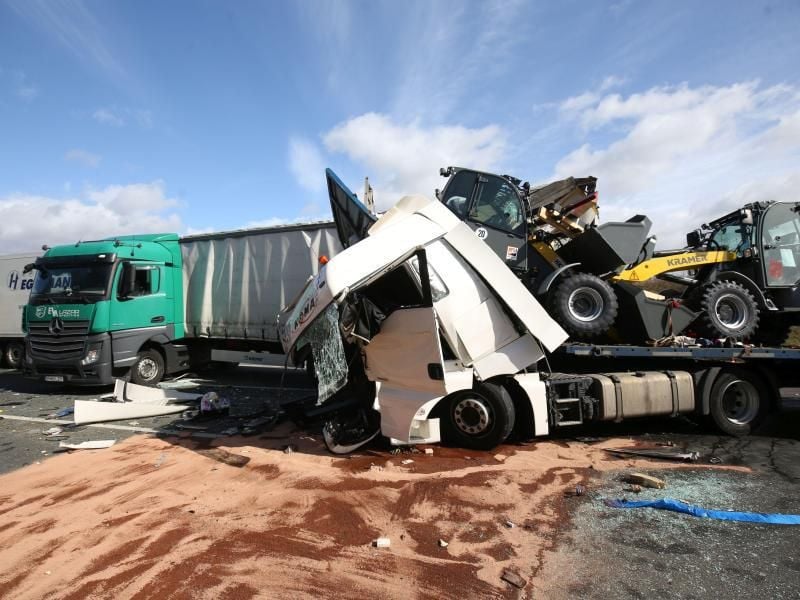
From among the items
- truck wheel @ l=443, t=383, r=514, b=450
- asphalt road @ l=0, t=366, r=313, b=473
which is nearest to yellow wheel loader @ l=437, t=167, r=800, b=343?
truck wheel @ l=443, t=383, r=514, b=450

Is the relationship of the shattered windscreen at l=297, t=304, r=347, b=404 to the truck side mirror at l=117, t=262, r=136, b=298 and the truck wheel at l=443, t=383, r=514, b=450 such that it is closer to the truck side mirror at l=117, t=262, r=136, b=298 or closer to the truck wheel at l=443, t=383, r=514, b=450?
the truck wheel at l=443, t=383, r=514, b=450

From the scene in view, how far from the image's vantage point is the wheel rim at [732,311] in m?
6.13

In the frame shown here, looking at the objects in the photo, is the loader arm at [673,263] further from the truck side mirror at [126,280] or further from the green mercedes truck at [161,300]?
the truck side mirror at [126,280]

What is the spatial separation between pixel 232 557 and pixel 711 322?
612 centimetres

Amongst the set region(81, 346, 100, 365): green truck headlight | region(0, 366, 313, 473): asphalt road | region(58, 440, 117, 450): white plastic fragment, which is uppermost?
region(81, 346, 100, 365): green truck headlight

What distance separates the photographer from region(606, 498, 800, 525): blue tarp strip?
3586 mm

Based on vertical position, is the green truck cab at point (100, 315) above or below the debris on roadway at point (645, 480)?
above

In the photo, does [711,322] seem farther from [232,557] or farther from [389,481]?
[232,557]

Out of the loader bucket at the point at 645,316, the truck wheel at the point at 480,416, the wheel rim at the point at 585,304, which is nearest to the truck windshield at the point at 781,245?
the loader bucket at the point at 645,316

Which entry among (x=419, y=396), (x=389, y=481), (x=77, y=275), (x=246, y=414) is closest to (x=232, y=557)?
(x=389, y=481)

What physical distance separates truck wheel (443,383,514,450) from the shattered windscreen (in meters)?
1.41

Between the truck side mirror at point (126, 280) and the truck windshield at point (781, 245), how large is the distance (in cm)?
1080

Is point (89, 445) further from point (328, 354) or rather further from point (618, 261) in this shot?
point (618, 261)

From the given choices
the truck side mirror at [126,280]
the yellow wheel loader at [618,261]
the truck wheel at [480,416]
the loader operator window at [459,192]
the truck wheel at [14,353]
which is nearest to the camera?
the truck wheel at [480,416]
